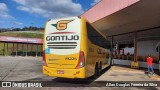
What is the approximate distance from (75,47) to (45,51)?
1820 mm

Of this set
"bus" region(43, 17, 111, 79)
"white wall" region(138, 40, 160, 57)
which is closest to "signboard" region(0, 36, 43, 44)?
"white wall" region(138, 40, 160, 57)

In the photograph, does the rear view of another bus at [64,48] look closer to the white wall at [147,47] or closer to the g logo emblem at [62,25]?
the g logo emblem at [62,25]

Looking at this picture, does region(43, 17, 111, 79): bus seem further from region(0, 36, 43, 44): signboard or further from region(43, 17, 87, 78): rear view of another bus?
region(0, 36, 43, 44): signboard

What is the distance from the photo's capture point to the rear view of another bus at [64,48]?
12.0 metres

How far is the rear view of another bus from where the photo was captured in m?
12.0

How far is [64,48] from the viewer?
1231 centimetres

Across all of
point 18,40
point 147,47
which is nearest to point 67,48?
point 147,47

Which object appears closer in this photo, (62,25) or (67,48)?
(67,48)

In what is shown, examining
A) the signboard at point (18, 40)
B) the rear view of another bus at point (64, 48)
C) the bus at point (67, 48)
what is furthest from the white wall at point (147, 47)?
the signboard at point (18, 40)

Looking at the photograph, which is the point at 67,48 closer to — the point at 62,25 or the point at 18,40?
the point at 62,25

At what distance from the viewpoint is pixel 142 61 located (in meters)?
31.4

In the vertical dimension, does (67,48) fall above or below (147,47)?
below

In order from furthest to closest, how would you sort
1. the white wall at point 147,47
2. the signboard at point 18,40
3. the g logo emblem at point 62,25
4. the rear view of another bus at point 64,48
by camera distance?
1. the signboard at point 18,40
2. the white wall at point 147,47
3. the g logo emblem at point 62,25
4. the rear view of another bus at point 64,48

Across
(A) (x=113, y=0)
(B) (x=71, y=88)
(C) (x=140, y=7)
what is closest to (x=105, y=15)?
(A) (x=113, y=0)
